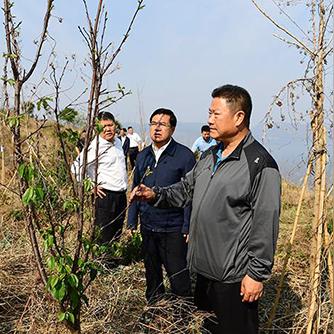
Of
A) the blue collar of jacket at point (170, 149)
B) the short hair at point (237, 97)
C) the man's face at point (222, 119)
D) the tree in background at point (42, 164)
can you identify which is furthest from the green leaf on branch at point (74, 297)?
the blue collar of jacket at point (170, 149)

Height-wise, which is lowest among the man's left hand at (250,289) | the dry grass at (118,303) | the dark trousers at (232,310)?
the dry grass at (118,303)

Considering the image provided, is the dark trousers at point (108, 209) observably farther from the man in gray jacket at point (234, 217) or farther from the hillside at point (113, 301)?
the man in gray jacket at point (234, 217)

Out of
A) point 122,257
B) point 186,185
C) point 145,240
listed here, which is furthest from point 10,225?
point 186,185

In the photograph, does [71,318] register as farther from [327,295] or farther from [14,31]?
[327,295]

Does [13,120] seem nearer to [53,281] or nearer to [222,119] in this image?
[53,281]

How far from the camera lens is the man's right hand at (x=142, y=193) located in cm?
245

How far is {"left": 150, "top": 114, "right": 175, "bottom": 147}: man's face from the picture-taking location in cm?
311

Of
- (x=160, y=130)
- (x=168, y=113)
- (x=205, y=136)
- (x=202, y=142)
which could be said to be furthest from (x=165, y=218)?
(x=202, y=142)

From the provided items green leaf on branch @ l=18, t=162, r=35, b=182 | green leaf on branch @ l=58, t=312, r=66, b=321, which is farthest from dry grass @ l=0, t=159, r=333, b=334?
green leaf on branch @ l=18, t=162, r=35, b=182

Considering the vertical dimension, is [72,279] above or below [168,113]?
below

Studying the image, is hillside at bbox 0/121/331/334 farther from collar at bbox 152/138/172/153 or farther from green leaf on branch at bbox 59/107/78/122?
collar at bbox 152/138/172/153

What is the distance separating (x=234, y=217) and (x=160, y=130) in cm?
122

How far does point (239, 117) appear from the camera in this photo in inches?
82.7

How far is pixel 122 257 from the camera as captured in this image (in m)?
4.28
